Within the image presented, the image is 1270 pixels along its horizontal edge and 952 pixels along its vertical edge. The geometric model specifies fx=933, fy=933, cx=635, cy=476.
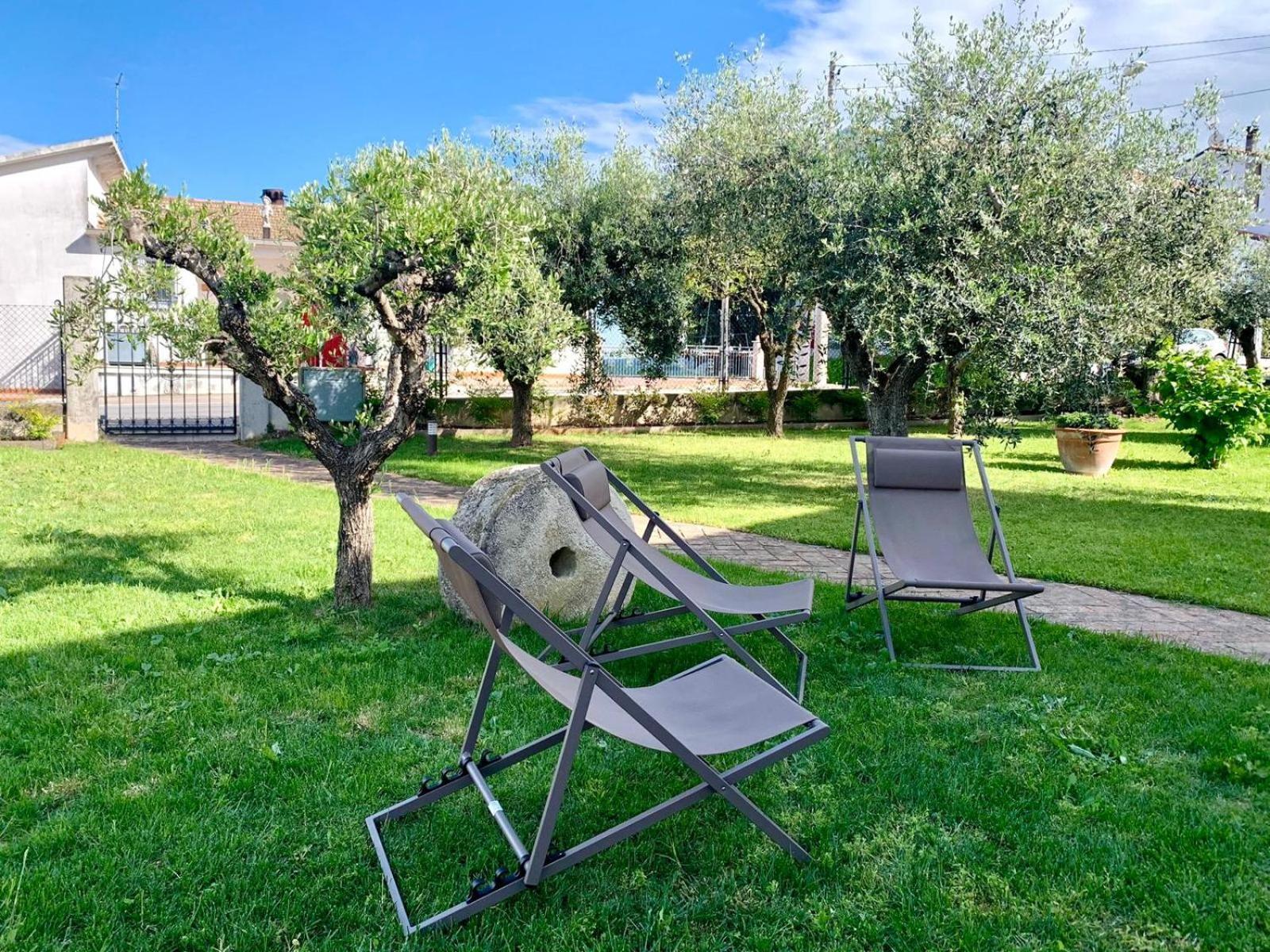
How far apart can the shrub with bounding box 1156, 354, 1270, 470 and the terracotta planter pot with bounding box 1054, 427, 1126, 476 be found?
45.6 inches

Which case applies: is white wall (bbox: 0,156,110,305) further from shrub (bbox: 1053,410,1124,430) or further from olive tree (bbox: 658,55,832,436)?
shrub (bbox: 1053,410,1124,430)

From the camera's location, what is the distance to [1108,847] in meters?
2.85

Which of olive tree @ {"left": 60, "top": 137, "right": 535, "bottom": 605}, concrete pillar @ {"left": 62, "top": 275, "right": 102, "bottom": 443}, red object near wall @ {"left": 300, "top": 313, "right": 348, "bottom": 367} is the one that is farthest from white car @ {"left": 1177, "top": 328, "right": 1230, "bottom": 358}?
concrete pillar @ {"left": 62, "top": 275, "right": 102, "bottom": 443}

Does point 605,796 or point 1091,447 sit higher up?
point 1091,447

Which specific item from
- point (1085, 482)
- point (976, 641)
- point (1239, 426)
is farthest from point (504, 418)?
point (976, 641)

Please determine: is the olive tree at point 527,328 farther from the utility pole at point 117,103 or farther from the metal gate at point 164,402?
the utility pole at point 117,103

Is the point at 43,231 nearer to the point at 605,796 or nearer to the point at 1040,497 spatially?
the point at 1040,497

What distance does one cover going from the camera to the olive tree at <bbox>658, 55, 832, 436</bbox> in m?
10.2

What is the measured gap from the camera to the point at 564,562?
5227mm

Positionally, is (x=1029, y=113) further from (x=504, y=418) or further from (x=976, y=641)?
(x=504, y=418)

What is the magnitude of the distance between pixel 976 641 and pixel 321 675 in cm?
332

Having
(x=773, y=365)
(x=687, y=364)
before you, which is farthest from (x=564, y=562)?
(x=687, y=364)

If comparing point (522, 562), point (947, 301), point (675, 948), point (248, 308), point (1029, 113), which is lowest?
point (675, 948)

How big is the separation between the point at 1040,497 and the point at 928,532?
576 cm
